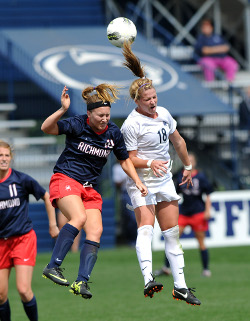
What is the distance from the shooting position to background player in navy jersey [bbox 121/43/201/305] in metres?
7.88

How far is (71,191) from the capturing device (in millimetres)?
7527

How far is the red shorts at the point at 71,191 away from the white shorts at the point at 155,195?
1.40ft

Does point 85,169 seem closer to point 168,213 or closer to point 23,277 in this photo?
point 168,213

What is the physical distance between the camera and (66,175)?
7.64m

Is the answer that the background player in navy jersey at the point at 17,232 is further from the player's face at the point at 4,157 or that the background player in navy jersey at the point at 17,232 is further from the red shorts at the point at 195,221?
the red shorts at the point at 195,221

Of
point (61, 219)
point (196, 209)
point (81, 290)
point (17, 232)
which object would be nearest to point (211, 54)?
point (61, 219)

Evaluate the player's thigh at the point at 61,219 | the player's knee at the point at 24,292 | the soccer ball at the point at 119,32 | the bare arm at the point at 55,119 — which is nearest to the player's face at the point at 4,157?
the bare arm at the point at 55,119

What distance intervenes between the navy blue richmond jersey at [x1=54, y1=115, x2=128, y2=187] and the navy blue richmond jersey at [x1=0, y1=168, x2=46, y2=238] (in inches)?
33.2

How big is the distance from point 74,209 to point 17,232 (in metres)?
1.14

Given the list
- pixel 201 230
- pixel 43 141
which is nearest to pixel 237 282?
pixel 201 230

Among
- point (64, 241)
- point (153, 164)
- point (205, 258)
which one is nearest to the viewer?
point (64, 241)

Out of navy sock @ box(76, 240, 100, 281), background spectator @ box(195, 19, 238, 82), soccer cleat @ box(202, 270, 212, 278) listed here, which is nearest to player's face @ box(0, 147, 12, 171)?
navy sock @ box(76, 240, 100, 281)

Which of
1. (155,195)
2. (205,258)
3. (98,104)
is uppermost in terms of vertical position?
(98,104)

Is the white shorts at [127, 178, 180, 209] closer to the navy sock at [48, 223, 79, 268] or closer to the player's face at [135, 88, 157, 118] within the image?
the player's face at [135, 88, 157, 118]
